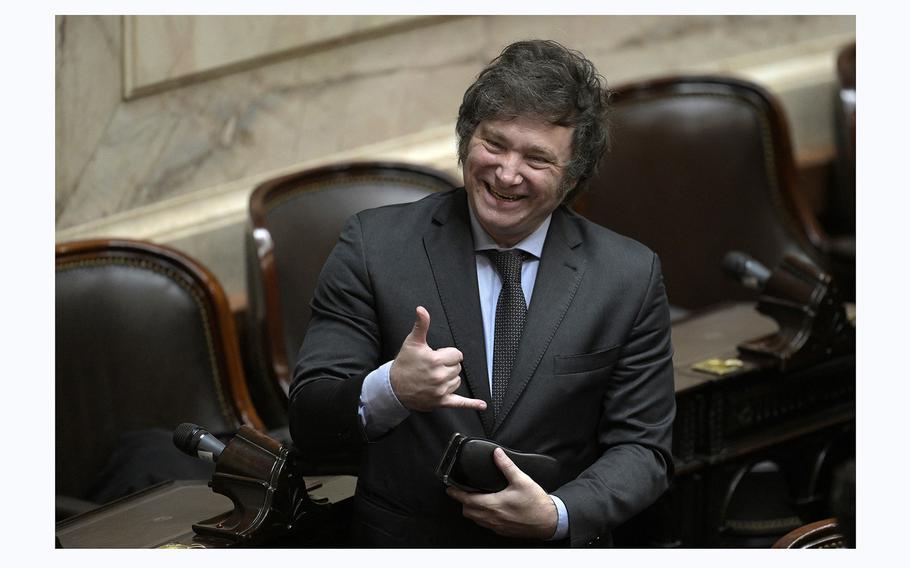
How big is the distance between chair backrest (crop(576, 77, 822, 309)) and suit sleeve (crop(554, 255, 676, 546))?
1557 millimetres

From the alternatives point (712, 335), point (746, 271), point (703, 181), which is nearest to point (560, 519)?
point (746, 271)

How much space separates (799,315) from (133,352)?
1.40 m

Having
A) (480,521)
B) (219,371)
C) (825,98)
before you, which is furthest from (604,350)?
(825,98)

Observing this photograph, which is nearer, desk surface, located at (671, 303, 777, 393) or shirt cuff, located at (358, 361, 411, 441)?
shirt cuff, located at (358, 361, 411, 441)

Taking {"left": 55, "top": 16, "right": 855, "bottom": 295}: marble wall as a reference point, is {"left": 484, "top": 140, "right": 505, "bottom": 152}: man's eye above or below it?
below

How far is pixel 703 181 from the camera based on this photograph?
375 cm

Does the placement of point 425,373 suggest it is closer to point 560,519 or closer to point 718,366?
point 560,519

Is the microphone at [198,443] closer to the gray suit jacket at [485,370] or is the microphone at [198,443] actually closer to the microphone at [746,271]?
the gray suit jacket at [485,370]

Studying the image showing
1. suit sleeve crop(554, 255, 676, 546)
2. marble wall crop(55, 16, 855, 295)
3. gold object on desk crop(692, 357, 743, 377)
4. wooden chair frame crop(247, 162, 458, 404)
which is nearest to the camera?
suit sleeve crop(554, 255, 676, 546)

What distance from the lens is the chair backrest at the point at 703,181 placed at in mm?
3674

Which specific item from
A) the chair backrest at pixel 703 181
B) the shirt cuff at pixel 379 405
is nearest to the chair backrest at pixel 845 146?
the chair backrest at pixel 703 181

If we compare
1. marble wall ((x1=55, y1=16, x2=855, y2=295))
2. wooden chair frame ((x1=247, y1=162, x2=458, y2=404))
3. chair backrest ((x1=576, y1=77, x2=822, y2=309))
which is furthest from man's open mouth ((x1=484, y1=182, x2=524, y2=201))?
chair backrest ((x1=576, y1=77, x2=822, y2=309))

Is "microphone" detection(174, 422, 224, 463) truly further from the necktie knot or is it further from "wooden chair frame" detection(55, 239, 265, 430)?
"wooden chair frame" detection(55, 239, 265, 430)

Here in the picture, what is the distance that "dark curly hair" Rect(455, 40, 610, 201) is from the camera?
189 cm
